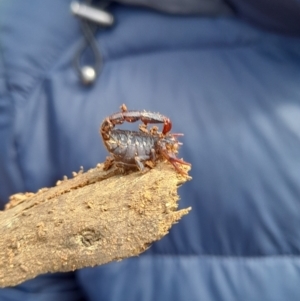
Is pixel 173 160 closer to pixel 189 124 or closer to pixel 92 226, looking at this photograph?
pixel 92 226

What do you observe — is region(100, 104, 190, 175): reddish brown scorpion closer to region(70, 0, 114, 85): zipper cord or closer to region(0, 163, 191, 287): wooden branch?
region(0, 163, 191, 287): wooden branch

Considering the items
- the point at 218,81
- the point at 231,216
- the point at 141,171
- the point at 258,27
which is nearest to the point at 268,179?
the point at 231,216

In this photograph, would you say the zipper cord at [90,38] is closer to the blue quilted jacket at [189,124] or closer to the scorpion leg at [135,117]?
the blue quilted jacket at [189,124]

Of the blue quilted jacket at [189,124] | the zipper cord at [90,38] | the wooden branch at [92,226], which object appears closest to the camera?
the wooden branch at [92,226]

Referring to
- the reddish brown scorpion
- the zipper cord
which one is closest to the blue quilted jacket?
the zipper cord

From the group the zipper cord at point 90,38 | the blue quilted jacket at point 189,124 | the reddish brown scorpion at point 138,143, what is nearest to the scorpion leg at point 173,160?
the reddish brown scorpion at point 138,143

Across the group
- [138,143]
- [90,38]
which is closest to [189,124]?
[90,38]

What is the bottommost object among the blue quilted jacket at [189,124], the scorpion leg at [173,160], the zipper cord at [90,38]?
the scorpion leg at [173,160]
